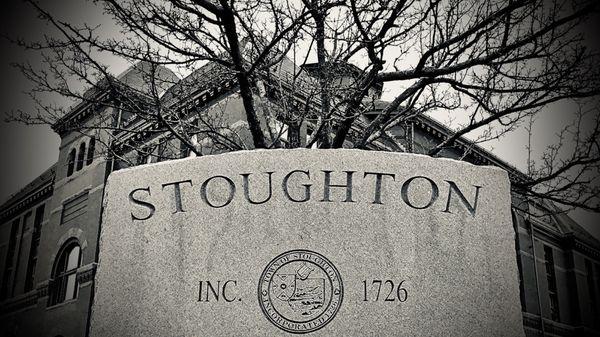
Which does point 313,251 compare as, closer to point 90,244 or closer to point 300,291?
point 300,291

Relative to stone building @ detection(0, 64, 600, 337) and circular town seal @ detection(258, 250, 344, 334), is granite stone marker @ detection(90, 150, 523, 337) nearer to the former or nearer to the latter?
circular town seal @ detection(258, 250, 344, 334)

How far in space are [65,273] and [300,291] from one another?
1925 cm

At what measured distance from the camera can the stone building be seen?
18641mm

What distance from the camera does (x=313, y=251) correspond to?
3.18m

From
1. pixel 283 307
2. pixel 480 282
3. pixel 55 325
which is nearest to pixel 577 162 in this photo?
pixel 480 282

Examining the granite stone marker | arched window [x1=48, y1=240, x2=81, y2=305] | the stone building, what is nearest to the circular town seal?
the granite stone marker

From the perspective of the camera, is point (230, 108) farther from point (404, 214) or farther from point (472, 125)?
point (404, 214)

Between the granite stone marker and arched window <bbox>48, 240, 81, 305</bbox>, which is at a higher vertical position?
arched window <bbox>48, 240, 81, 305</bbox>

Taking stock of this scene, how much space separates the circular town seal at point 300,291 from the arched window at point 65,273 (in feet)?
60.3

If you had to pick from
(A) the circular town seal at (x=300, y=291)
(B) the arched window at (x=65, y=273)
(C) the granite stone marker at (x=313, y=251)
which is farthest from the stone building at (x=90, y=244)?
(A) the circular town seal at (x=300, y=291)

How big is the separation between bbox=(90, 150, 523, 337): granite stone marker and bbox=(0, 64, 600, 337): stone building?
12.6 metres

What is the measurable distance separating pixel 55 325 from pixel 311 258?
18.8 m

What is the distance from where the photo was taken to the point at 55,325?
19422 millimetres

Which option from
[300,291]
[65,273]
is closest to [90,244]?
[65,273]
